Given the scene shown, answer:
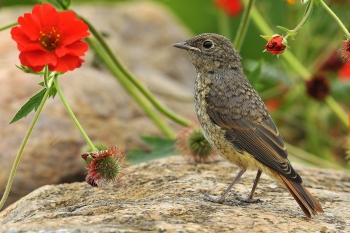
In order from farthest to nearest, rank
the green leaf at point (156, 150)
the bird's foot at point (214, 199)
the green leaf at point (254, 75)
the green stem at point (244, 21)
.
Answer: the green leaf at point (156, 150) < the green leaf at point (254, 75) < the green stem at point (244, 21) < the bird's foot at point (214, 199)

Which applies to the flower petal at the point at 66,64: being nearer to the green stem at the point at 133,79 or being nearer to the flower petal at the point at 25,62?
the flower petal at the point at 25,62

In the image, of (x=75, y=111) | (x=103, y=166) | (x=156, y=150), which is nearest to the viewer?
(x=103, y=166)

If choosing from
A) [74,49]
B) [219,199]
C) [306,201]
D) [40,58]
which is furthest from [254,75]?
[40,58]

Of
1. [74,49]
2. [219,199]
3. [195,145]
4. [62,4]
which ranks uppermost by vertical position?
[62,4]

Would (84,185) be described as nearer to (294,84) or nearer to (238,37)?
(238,37)

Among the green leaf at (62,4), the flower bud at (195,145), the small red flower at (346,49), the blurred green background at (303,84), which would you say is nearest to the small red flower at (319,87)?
the blurred green background at (303,84)

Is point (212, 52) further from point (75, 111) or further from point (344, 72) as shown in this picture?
point (344, 72)

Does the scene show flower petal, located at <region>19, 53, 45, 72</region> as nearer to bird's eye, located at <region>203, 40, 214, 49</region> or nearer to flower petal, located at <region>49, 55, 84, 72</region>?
flower petal, located at <region>49, 55, 84, 72</region>
